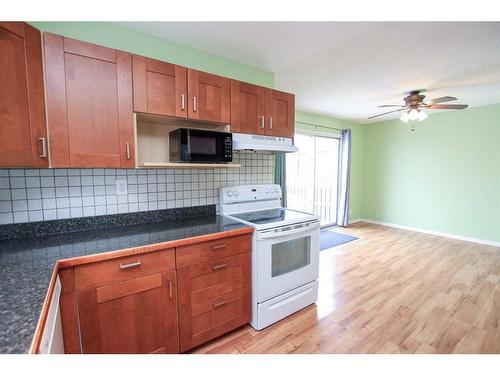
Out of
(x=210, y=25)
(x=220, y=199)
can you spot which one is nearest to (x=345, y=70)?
(x=210, y=25)

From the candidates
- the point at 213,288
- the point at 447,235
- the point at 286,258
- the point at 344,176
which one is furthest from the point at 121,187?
the point at 447,235

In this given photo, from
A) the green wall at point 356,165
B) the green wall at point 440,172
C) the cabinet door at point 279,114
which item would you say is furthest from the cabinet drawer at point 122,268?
the green wall at point 440,172

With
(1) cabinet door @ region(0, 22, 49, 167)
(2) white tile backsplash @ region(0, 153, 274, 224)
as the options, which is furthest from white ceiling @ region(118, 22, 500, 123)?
(2) white tile backsplash @ region(0, 153, 274, 224)

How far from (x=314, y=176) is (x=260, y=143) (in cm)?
286

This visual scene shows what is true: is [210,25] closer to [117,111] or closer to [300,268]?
[117,111]

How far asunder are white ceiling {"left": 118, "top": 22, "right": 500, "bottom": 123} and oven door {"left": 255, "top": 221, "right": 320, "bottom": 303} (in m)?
1.58

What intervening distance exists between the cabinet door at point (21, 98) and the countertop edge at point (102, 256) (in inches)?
22.9

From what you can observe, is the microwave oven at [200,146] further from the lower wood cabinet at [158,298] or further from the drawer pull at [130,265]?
the drawer pull at [130,265]

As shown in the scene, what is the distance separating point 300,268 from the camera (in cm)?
199

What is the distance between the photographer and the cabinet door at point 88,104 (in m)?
1.29

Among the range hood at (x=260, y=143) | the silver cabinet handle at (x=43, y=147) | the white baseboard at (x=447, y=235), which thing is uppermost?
the range hood at (x=260, y=143)

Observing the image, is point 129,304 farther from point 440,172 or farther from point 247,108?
point 440,172

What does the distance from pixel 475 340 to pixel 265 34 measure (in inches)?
114
